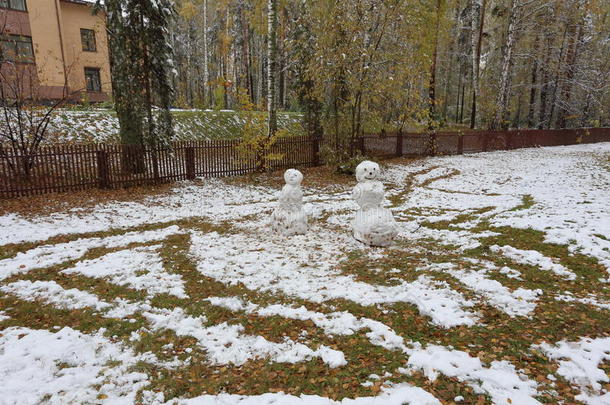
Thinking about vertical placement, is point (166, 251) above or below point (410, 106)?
below

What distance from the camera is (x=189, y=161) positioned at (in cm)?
1355

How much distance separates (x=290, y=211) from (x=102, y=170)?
7.67 metres

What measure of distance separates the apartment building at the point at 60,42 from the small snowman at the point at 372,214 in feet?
70.7

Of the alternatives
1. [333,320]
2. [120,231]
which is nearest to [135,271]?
[120,231]

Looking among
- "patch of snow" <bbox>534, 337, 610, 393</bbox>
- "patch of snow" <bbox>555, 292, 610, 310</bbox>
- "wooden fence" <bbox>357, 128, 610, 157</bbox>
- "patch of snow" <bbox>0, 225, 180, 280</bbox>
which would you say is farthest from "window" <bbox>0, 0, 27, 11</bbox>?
"patch of snow" <bbox>534, 337, 610, 393</bbox>

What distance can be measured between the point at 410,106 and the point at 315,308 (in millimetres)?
14307

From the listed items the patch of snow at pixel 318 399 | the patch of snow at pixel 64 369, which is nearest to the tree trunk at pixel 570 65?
the patch of snow at pixel 318 399

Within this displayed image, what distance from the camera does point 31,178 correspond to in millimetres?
11406

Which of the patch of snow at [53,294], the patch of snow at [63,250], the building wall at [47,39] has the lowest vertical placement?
the patch of snow at [53,294]

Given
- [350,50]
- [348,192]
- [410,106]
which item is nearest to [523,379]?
[348,192]

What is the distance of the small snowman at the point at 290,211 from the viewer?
26.1 ft

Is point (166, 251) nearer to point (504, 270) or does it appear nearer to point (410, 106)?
point (504, 270)

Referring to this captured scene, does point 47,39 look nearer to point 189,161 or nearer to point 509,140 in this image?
point 189,161

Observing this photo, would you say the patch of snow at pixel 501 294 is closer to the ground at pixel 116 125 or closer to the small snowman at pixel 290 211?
the small snowman at pixel 290 211
